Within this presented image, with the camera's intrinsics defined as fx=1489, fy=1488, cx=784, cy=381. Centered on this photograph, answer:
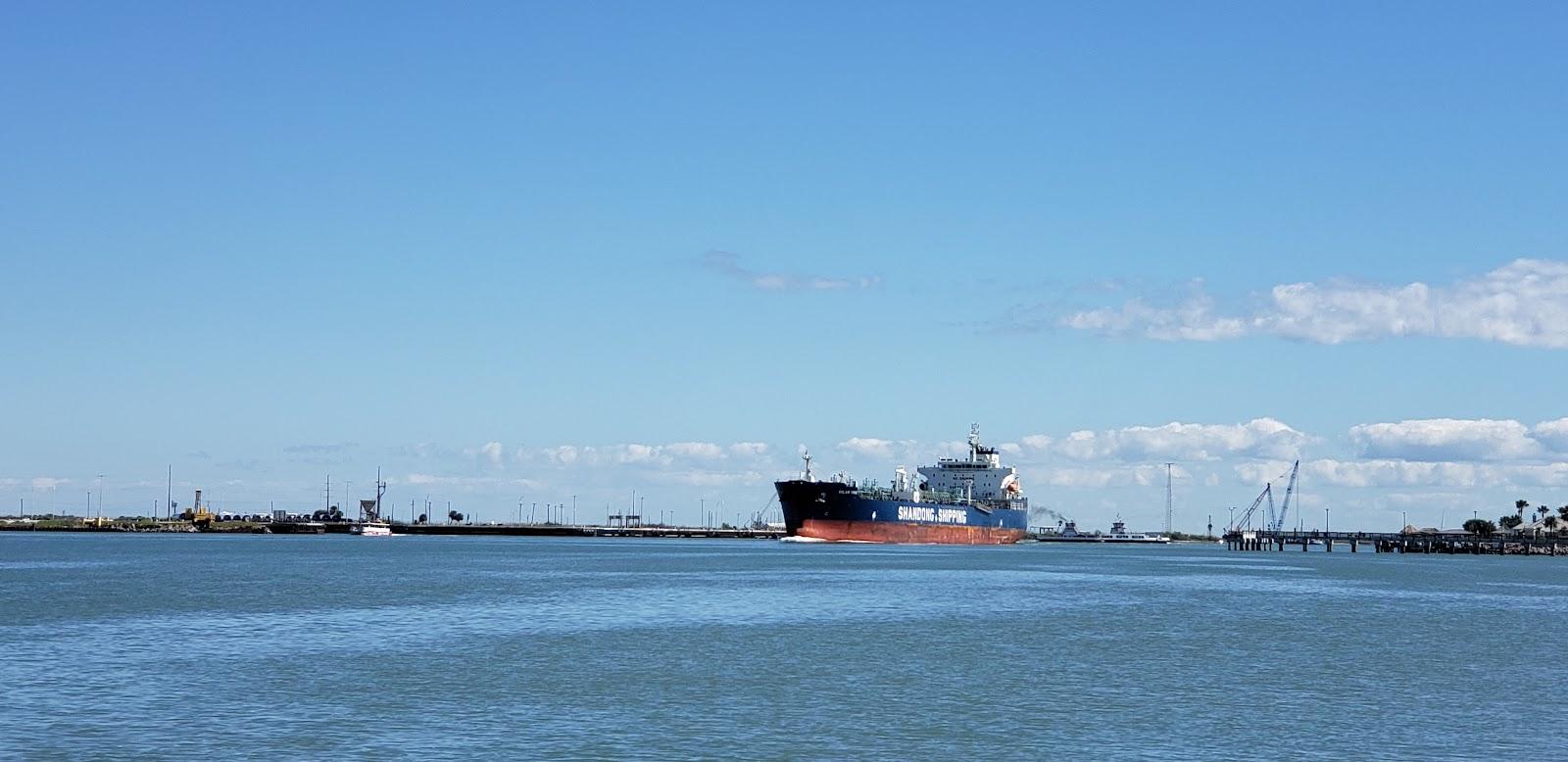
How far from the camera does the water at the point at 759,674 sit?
114 feet

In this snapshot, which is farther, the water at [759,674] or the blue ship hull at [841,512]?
the blue ship hull at [841,512]

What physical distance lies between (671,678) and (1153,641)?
2364 centimetres

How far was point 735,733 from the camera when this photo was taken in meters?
35.6

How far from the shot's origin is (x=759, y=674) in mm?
47188

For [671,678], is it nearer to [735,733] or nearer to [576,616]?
[735,733]

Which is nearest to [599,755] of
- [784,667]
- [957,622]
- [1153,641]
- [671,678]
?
[671,678]

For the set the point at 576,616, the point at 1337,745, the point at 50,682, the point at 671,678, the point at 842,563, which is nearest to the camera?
the point at 1337,745

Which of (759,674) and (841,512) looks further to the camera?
(841,512)

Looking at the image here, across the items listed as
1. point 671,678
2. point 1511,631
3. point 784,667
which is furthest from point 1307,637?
point 671,678

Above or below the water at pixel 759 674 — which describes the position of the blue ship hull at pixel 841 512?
above

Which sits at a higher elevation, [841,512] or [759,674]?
[841,512]

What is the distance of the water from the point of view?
34.6 meters

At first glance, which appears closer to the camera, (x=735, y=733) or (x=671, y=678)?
(x=735, y=733)

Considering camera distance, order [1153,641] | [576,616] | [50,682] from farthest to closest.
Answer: [576,616]
[1153,641]
[50,682]
